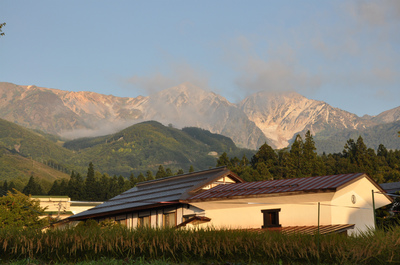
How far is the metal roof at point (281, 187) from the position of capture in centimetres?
2522

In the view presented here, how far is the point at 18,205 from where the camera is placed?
156 feet

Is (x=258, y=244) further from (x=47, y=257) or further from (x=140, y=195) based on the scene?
(x=140, y=195)

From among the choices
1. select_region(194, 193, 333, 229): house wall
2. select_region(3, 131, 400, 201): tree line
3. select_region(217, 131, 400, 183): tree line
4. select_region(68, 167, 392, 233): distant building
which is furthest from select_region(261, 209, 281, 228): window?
select_region(217, 131, 400, 183): tree line

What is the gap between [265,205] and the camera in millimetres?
26781

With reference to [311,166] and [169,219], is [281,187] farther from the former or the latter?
[311,166]

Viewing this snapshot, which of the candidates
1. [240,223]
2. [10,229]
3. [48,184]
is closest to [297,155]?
[240,223]

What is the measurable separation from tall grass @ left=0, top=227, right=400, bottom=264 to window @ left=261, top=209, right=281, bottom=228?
1142 cm

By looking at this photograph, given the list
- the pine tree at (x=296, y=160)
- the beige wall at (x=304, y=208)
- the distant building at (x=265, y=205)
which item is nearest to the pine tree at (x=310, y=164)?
the pine tree at (x=296, y=160)

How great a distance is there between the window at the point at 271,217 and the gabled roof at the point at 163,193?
19.6 ft

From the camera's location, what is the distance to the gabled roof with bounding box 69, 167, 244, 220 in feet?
103

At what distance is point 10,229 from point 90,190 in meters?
117

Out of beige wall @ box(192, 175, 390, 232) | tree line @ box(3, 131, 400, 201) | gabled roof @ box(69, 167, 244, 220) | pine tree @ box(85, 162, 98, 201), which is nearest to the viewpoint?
beige wall @ box(192, 175, 390, 232)

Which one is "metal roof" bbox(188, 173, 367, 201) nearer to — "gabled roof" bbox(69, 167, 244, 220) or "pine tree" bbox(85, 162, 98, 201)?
"gabled roof" bbox(69, 167, 244, 220)

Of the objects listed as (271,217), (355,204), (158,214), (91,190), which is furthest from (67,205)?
(355,204)
